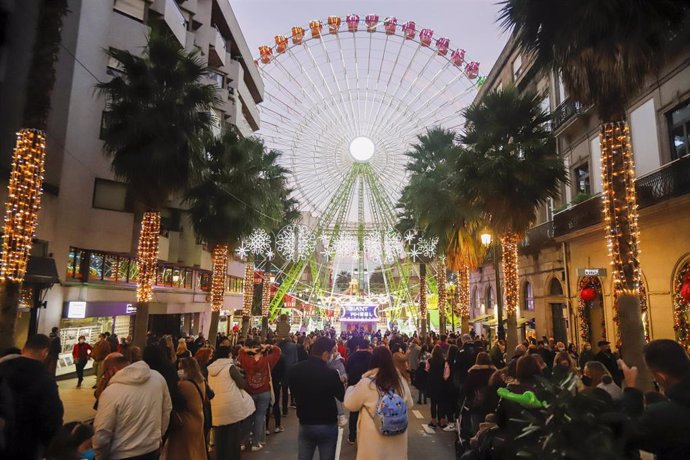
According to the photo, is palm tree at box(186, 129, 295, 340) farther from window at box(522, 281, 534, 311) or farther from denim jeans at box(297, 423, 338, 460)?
denim jeans at box(297, 423, 338, 460)

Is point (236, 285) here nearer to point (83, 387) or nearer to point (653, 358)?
point (83, 387)

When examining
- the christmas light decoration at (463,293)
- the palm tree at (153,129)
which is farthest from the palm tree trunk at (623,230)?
the christmas light decoration at (463,293)

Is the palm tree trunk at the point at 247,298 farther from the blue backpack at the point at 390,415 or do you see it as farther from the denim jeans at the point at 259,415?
the blue backpack at the point at 390,415

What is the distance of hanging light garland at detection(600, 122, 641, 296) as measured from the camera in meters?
10.6

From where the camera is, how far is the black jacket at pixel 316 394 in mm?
5909

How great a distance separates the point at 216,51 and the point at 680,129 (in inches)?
1197

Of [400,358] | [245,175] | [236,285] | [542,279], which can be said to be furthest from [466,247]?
[236,285]

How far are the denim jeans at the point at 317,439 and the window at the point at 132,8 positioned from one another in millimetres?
25140

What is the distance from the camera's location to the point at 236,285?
48.7 meters

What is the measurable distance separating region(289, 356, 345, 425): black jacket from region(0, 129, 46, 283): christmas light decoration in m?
9.10

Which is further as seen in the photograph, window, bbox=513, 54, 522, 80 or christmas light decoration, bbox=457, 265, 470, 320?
window, bbox=513, 54, 522, 80

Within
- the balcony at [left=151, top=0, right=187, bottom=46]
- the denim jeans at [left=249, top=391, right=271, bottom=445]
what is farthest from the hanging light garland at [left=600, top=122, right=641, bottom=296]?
the balcony at [left=151, top=0, right=187, bottom=46]

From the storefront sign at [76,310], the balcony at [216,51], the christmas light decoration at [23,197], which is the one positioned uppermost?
the balcony at [216,51]

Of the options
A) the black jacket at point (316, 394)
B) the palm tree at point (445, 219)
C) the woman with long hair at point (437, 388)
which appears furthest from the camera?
the palm tree at point (445, 219)
